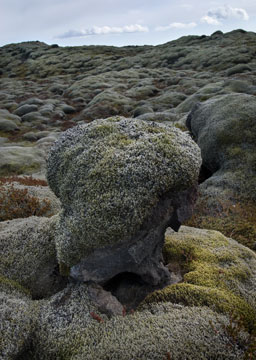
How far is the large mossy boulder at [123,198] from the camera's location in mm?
7664

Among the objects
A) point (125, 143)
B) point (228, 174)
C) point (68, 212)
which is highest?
point (125, 143)

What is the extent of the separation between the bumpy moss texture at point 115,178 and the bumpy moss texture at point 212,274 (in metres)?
2.48

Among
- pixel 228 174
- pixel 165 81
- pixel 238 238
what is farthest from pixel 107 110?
pixel 238 238

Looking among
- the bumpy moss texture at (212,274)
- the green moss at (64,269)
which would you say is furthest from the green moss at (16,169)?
the green moss at (64,269)

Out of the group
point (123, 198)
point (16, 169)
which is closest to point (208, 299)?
point (123, 198)

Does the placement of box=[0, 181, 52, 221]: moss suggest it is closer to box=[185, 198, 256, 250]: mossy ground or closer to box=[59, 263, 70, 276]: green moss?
box=[59, 263, 70, 276]: green moss

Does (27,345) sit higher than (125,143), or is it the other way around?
(125,143)

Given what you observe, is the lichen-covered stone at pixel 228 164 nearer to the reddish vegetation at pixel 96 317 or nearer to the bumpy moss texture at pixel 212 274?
the bumpy moss texture at pixel 212 274

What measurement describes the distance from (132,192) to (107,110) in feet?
163

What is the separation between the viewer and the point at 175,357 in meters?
6.34

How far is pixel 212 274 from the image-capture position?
9039mm

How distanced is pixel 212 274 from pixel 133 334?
345 cm

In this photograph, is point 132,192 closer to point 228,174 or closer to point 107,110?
point 228,174

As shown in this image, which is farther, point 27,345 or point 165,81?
point 165,81
